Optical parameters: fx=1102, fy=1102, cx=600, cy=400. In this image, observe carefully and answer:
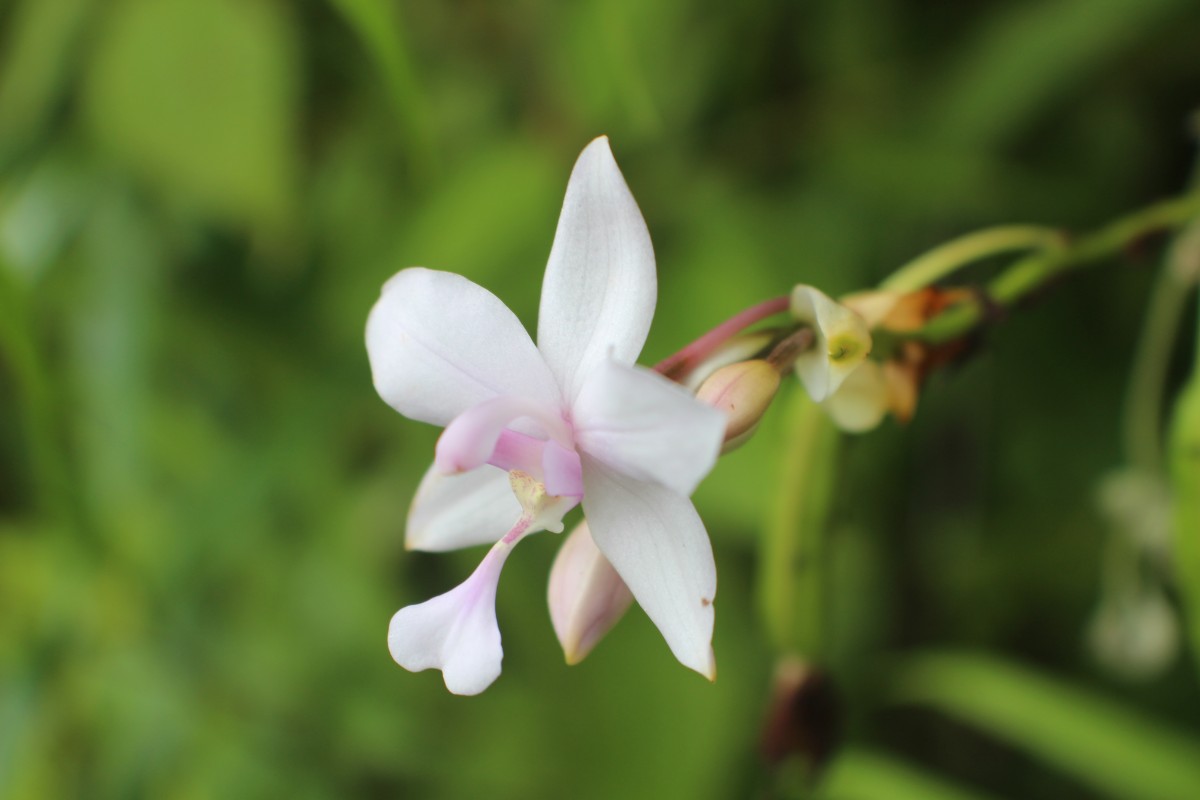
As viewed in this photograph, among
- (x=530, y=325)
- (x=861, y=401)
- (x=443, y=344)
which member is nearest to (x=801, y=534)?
(x=861, y=401)

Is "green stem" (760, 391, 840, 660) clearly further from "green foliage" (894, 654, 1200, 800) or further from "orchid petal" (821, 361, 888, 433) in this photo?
"green foliage" (894, 654, 1200, 800)

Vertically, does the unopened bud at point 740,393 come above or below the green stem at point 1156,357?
below

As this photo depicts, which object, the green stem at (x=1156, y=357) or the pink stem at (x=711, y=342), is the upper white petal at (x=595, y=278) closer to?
the pink stem at (x=711, y=342)

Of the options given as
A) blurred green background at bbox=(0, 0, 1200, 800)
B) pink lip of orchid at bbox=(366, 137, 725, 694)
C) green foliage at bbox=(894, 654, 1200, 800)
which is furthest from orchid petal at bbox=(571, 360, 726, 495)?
green foliage at bbox=(894, 654, 1200, 800)

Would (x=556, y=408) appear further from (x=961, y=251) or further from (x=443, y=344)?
(x=961, y=251)

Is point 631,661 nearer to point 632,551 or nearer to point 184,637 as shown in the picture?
point 184,637

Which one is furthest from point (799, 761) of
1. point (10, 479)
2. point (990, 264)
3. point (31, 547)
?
point (10, 479)

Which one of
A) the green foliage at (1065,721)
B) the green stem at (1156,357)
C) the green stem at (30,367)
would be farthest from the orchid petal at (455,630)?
the green foliage at (1065,721)
